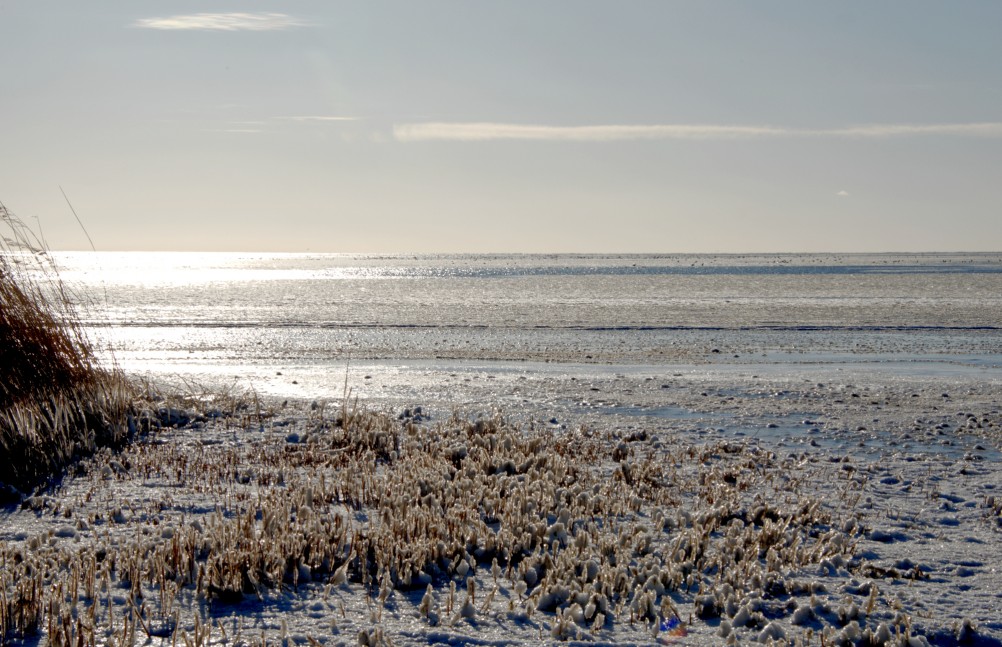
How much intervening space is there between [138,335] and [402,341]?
8737 millimetres

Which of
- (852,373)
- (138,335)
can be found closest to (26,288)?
(852,373)

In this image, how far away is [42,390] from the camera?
25.7 feet

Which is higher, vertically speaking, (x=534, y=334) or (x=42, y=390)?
(x=42, y=390)

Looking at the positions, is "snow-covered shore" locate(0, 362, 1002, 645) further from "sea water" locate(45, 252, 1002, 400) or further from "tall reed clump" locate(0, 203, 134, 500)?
"sea water" locate(45, 252, 1002, 400)

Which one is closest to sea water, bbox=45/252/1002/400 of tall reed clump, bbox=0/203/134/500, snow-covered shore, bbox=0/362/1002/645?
tall reed clump, bbox=0/203/134/500

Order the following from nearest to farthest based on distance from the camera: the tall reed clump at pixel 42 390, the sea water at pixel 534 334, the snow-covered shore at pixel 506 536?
the snow-covered shore at pixel 506 536 < the tall reed clump at pixel 42 390 < the sea water at pixel 534 334

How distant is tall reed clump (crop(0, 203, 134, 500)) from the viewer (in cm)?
703

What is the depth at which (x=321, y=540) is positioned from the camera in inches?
202

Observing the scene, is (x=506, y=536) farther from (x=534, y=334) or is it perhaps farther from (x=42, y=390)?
(x=534, y=334)

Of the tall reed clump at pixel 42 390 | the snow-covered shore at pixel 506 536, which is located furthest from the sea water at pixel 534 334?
the snow-covered shore at pixel 506 536

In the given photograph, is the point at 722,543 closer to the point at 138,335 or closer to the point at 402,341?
the point at 402,341

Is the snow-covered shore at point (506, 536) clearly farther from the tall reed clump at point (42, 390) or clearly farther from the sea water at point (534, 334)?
the sea water at point (534, 334)

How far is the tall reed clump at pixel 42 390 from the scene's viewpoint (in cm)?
703

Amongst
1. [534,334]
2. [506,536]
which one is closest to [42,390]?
[506,536]
